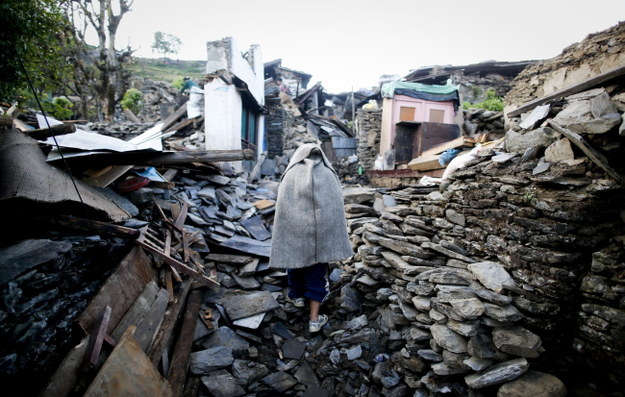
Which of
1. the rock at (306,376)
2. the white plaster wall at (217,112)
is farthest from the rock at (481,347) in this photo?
the white plaster wall at (217,112)

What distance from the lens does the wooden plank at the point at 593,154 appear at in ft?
6.20

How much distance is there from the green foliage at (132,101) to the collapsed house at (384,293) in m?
15.4

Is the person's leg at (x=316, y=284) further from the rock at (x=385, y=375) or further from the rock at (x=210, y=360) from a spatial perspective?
the rock at (x=210, y=360)

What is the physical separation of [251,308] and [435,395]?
78.1 inches

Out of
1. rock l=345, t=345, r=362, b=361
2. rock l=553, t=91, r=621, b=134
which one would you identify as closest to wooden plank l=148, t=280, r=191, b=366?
rock l=345, t=345, r=362, b=361

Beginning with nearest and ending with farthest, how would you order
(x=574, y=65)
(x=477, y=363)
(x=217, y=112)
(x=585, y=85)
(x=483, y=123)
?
(x=477, y=363) < (x=585, y=85) < (x=574, y=65) < (x=483, y=123) < (x=217, y=112)

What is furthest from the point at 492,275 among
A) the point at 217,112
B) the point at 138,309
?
the point at 217,112

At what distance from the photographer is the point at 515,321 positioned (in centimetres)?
204

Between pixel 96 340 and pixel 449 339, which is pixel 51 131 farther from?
pixel 449 339

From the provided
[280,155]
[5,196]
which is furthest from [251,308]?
[280,155]

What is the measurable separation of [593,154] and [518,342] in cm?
145

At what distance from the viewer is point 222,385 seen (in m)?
2.31

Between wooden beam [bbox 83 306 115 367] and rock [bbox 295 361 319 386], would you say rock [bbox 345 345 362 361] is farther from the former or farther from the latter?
wooden beam [bbox 83 306 115 367]

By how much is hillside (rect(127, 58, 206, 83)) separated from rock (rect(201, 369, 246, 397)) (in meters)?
32.7
